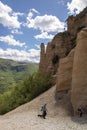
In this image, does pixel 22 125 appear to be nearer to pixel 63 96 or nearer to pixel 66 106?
pixel 66 106

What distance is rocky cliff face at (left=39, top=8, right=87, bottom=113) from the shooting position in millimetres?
36969

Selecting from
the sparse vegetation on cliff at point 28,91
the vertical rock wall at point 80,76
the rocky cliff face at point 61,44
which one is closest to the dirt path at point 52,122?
the vertical rock wall at point 80,76

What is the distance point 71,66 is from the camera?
47375 millimetres

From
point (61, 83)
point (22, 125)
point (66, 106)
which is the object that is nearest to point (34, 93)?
point (61, 83)

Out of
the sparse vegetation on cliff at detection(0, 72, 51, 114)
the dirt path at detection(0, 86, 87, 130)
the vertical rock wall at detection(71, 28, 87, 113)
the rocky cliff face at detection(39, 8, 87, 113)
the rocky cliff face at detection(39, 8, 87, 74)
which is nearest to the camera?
the dirt path at detection(0, 86, 87, 130)

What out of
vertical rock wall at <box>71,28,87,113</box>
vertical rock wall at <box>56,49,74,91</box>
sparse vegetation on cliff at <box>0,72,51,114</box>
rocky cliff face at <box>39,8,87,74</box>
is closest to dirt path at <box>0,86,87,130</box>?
vertical rock wall at <box>71,28,87,113</box>

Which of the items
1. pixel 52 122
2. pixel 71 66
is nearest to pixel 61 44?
pixel 71 66

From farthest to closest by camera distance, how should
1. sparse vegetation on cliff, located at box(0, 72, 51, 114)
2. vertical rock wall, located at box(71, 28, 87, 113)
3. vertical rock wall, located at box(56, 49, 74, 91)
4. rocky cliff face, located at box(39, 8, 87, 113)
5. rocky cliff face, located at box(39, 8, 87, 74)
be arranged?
1. rocky cliff face, located at box(39, 8, 87, 74)
2. sparse vegetation on cliff, located at box(0, 72, 51, 114)
3. vertical rock wall, located at box(56, 49, 74, 91)
4. rocky cliff face, located at box(39, 8, 87, 113)
5. vertical rock wall, located at box(71, 28, 87, 113)

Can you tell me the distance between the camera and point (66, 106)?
40.6 metres

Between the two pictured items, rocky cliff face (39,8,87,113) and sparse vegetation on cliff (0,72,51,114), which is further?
sparse vegetation on cliff (0,72,51,114)

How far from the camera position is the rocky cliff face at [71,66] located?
3697 cm

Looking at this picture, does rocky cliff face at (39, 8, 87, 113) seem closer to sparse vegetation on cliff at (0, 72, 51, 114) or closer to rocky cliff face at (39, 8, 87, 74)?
rocky cliff face at (39, 8, 87, 74)

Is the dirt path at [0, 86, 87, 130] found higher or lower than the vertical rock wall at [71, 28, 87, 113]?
lower

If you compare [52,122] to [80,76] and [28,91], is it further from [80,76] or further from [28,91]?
[28,91]
